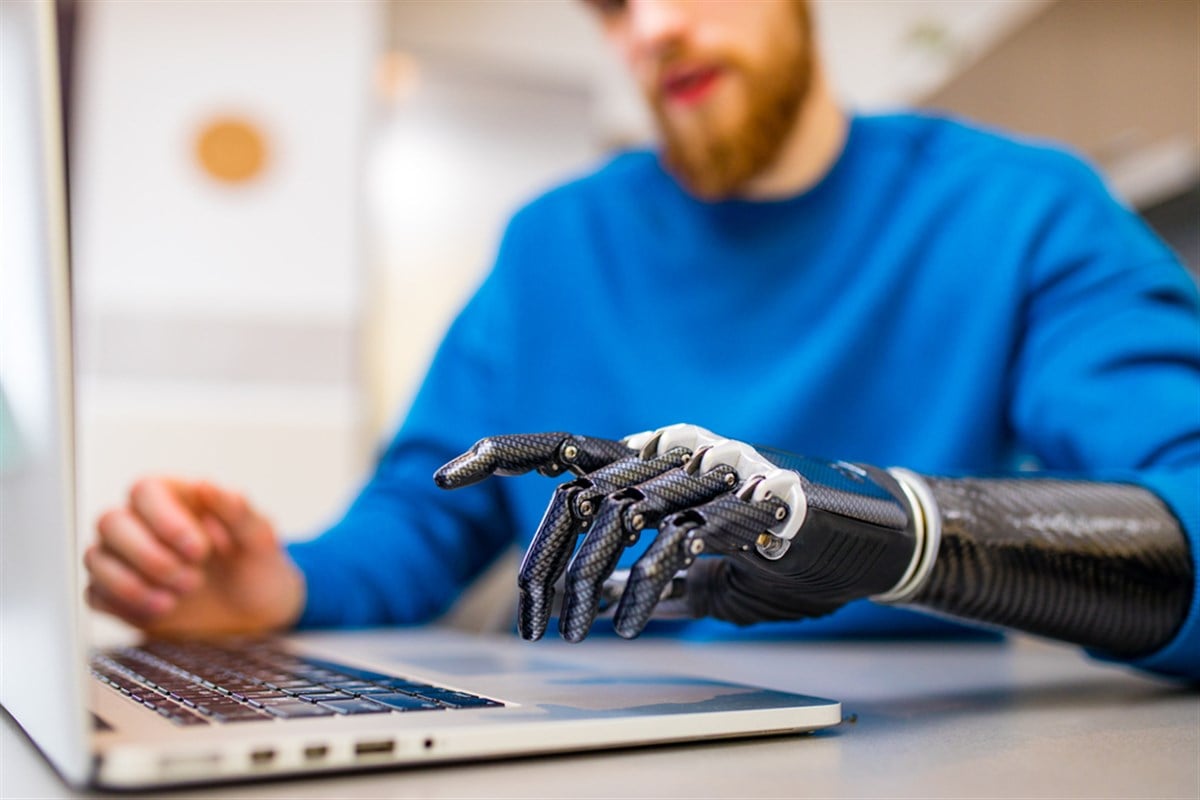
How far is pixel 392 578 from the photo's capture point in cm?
110

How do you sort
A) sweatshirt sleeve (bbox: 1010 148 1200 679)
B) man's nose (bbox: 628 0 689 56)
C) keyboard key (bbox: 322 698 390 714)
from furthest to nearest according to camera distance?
man's nose (bbox: 628 0 689 56) → sweatshirt sleeve (bbox: 1010 148 1200 679) → keyboard key (bbox: 322 698 390 714)

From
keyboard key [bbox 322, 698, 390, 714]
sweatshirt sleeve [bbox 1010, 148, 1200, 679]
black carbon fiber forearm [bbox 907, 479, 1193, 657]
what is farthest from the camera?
sweatshirt sleeve [bbox 1010, 148, 1200, 679]

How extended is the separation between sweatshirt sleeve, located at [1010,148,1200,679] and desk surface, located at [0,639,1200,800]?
0.19 metres

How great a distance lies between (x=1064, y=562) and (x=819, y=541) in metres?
0.19

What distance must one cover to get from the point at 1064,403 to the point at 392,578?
681mm

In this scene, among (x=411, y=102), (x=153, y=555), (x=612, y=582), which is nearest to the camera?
(x=612, y=582)

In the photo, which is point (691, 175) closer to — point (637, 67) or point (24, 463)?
point (637, 67)

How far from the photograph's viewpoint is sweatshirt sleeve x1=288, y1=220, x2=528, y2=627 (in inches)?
42.6

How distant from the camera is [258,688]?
477 mm

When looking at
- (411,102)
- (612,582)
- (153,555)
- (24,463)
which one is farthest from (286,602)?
(411,102)

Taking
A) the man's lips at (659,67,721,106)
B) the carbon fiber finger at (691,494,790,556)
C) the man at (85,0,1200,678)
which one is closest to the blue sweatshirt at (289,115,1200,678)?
the man at (85,0,1200,678)

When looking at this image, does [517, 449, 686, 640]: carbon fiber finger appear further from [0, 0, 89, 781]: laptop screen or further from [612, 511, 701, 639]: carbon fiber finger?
[0, 0, 89, 781]: laptop screen

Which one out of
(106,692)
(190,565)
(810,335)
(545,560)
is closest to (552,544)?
(545,560)

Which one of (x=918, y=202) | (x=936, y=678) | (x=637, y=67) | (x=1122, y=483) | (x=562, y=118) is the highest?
(x=562, y=118)
